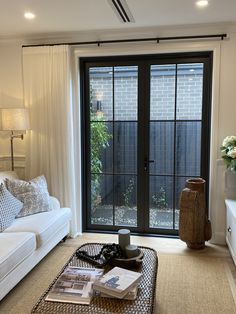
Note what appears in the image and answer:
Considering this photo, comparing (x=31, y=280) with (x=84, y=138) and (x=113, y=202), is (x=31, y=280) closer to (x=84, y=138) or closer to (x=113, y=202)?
(x=113, y=202)

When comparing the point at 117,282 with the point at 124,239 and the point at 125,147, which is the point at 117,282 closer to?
the point at 124,239

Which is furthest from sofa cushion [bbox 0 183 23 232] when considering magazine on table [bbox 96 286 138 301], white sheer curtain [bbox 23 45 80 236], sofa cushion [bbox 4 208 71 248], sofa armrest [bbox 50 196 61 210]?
magazine on table [bbox 96 286 138 301]

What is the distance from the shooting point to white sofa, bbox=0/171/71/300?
2.50m

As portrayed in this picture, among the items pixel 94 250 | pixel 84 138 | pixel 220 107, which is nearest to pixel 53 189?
pixel 84 138

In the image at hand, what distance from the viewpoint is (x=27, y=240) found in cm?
279

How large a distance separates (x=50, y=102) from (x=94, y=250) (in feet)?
6.78

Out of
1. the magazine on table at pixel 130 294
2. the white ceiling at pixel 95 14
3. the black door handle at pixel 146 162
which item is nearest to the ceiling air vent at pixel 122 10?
the white ceiling at pixel 95 14

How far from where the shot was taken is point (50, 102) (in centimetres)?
387

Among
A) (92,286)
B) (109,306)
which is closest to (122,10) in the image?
(92,286)

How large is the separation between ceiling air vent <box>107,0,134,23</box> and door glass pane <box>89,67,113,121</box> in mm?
763

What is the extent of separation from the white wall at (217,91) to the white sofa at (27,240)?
1179 mm

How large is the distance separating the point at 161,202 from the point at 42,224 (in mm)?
1613

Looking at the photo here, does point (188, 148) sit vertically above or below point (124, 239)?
above

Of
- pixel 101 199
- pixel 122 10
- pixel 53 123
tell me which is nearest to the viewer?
pixel 122 10
